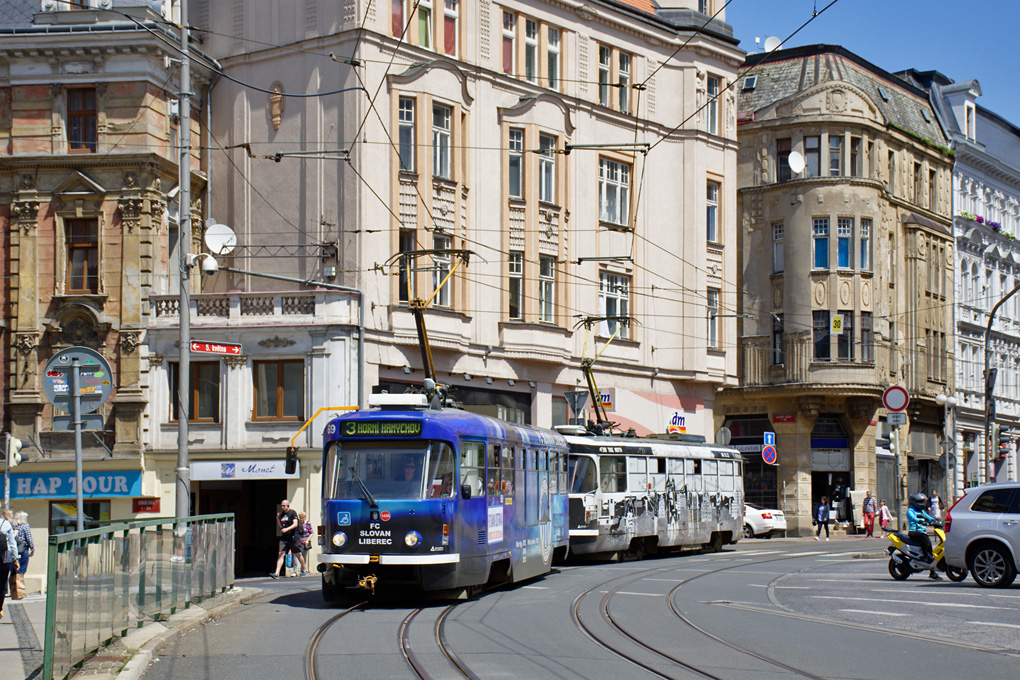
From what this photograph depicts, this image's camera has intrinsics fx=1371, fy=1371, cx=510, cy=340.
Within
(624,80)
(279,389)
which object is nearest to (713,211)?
(624,80)

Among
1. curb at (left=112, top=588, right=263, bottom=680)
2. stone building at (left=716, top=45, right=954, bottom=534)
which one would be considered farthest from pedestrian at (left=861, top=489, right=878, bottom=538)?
curb at (left=112, top=588, right=263, bottom=680)

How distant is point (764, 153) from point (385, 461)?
35683 mm

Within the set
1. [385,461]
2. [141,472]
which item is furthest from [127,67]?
[385,461]

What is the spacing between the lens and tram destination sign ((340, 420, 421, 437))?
18.3m

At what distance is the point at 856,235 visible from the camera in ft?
164

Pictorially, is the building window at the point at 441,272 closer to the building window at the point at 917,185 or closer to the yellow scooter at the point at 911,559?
the yellow scooter at the point at 911,559

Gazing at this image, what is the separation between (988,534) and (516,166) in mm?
19993

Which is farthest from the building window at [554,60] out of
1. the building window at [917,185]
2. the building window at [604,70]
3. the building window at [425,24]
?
the building window at [917,185]

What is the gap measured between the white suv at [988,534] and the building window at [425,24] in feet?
64.2

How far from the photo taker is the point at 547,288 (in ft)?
127

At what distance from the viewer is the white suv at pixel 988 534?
819 inches

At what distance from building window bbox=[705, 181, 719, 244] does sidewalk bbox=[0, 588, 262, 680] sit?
2712 centimetres

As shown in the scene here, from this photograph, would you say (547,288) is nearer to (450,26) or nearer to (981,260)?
(450,26)

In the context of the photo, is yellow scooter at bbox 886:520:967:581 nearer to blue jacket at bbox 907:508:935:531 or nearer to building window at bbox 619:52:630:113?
blue jacket at bbox 907:508:935:531
